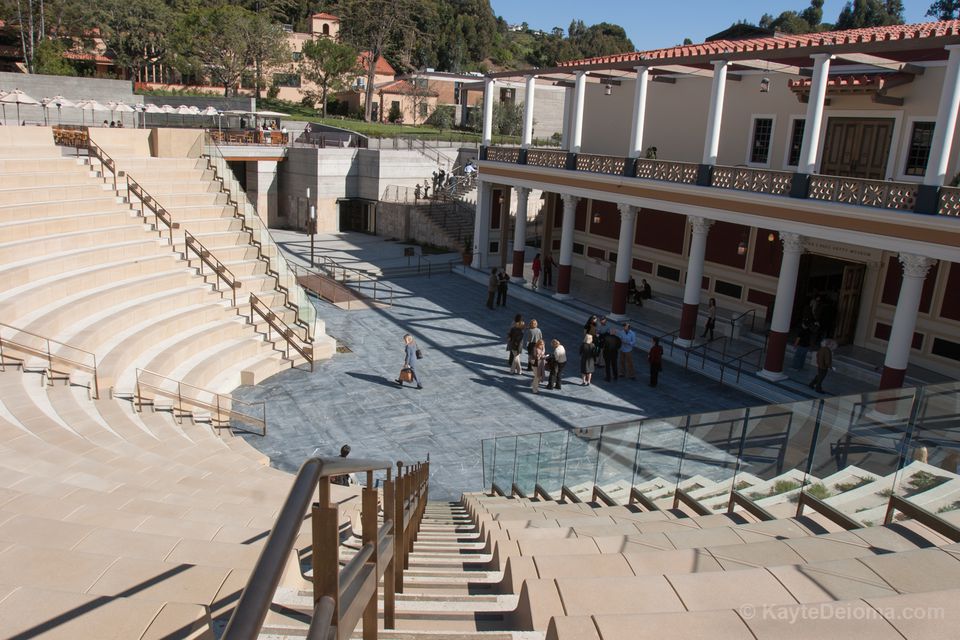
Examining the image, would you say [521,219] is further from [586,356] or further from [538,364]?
[538,364]

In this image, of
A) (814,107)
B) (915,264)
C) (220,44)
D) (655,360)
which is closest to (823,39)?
(814,107)

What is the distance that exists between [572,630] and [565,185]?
2431cm

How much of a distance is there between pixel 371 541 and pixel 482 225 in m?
28.5

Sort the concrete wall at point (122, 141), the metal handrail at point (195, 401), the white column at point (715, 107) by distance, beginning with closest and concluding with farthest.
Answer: the metal handrail at point (195, 401) < the white column at point (715, 107) < the concrete wall at point (122, 141)

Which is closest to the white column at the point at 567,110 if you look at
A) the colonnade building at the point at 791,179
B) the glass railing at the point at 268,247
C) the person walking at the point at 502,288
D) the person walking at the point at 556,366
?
the colonnade building at the point at 791,179

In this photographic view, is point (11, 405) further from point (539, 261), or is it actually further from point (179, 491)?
point (539, 261)

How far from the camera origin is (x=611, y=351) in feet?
62.0

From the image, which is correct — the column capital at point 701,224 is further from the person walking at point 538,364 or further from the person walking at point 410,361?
the person walking at point 410,361

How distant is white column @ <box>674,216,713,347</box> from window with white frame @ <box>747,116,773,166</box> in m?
4.24

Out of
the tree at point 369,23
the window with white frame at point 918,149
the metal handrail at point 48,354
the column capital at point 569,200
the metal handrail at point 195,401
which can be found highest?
the tree at point 369,23

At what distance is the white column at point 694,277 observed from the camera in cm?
2148

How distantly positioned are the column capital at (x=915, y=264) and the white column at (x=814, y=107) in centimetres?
326

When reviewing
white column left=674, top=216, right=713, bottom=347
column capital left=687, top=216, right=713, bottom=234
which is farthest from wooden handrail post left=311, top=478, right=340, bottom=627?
column capital left=687, top=216, right=713, bottom=234

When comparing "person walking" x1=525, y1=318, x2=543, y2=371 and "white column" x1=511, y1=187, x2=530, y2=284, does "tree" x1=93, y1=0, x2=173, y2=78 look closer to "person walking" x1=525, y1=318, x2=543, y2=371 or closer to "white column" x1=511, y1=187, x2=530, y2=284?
"white column" x1=511, y1=187, x2=530, y2=284
